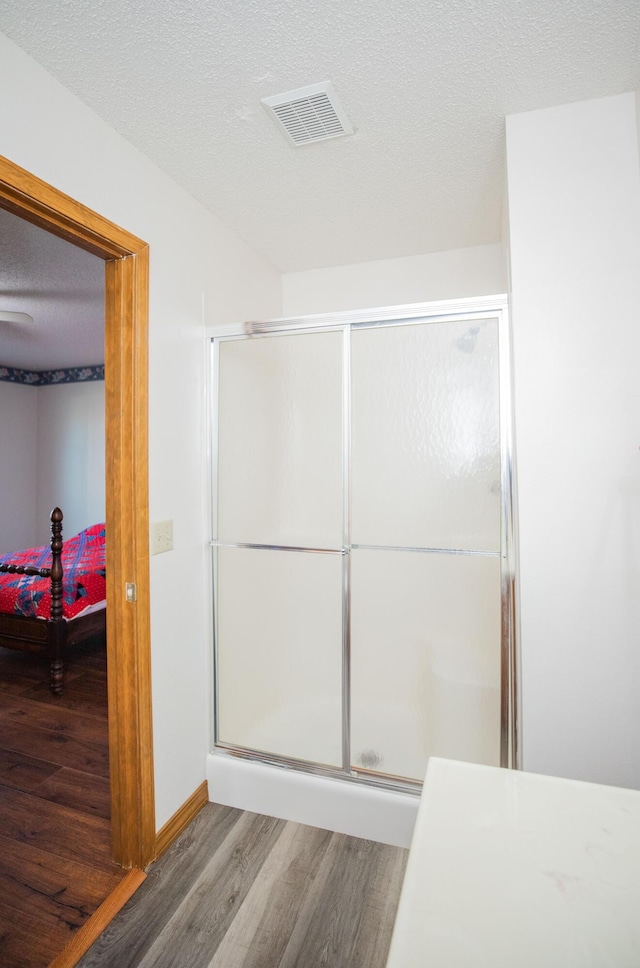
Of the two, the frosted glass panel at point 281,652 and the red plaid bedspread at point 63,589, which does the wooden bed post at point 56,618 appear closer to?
the red plaid bedspread at point 63,589

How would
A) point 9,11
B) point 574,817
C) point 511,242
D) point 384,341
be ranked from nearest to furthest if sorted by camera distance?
point 574,817 → point 9,11 → point 511,242 → point 384,341

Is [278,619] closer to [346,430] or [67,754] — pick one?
[346,430]

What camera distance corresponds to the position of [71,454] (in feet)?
20.3

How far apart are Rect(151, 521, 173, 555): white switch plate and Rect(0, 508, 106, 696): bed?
1.78 m

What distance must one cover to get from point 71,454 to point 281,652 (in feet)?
16.5

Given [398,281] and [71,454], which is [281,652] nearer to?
[398,281]

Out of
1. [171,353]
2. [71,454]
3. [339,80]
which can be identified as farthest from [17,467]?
[339,80]

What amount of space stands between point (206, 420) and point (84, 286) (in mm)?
1854

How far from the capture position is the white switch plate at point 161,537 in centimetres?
186

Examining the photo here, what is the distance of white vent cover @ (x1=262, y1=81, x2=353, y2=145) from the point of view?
4.89 feet

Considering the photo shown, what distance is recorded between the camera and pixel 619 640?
1.54 m

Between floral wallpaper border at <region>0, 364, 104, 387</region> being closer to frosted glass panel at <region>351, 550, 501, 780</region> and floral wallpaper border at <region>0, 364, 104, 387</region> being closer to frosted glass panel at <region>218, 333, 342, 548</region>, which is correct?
frosted glass panel at <region>218, 333, 342, 548</region>

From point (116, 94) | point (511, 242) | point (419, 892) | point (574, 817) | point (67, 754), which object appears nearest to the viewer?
point (419, 892)

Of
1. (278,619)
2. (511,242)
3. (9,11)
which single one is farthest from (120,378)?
(511,242)
